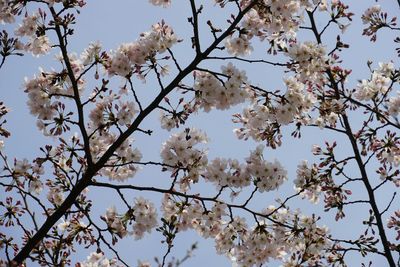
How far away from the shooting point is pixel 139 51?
223 inches

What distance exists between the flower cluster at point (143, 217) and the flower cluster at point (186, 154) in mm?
532

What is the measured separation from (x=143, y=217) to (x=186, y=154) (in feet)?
3.17

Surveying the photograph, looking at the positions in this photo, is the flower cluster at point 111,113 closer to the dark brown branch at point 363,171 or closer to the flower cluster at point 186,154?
the flower cluster at point 186,154

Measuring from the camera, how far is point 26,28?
593 centimetres

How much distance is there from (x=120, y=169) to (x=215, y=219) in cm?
158

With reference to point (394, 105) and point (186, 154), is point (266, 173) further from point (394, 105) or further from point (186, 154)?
point (394, 105)

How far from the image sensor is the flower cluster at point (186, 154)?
5.45 m

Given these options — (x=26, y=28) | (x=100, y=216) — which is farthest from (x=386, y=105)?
(x=26, y=28)

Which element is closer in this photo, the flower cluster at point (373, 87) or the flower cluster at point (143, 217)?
the flower cluster at point (143, 217)

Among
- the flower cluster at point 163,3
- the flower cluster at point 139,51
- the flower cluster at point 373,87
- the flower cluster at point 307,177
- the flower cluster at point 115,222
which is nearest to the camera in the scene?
the flower cluster at point 115,222

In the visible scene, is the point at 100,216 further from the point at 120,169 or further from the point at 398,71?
the point at 398,71

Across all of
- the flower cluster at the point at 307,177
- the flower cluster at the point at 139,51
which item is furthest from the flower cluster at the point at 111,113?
the flower cluster at the point at 307,177

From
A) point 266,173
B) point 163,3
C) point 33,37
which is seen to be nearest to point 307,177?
point 266,173

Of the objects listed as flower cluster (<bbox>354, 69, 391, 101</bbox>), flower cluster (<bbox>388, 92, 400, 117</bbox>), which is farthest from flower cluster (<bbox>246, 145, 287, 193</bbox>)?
flower cluster (<bbox>388, 92, 400, 117</bbox>)
